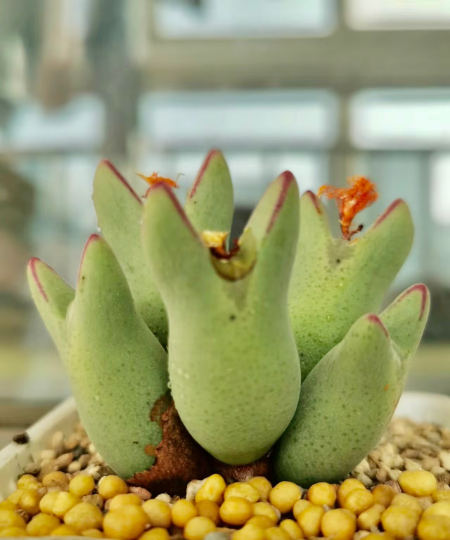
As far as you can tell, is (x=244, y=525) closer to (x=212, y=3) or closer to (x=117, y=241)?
(x=117, y=241)

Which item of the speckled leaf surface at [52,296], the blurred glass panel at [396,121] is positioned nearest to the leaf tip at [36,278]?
the speckled leaf surface at [52,296]

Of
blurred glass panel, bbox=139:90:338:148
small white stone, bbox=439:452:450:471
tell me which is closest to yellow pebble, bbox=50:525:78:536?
small white stone, bbox=439:452:450:471

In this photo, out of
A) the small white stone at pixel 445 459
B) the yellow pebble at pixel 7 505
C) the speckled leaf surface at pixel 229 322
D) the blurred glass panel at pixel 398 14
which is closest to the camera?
the speckled leaf surface at pixel 229 322

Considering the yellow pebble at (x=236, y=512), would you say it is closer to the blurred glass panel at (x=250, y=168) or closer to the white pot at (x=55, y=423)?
the white pot at (x=55, y=423)

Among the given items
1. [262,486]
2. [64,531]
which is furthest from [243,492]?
[64,531]

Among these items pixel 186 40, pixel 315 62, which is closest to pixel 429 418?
pixel 315 62

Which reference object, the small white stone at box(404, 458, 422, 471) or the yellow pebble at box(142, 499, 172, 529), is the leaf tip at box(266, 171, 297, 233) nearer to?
the yellow pebble at box(142, 499, 172, 529)
